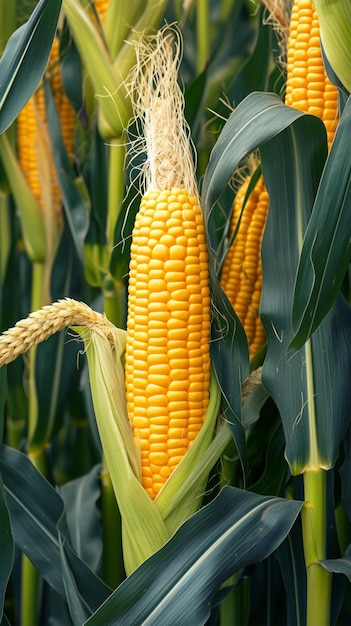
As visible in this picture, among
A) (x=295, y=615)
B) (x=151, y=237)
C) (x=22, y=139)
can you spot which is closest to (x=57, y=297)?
(x=22, y=139)

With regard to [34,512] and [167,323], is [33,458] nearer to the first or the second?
[34,512]

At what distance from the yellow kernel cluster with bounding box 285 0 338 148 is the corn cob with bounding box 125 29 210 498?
0.20 metres

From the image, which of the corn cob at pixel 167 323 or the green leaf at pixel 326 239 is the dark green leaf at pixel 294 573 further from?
the green leaf at pixel 326 239

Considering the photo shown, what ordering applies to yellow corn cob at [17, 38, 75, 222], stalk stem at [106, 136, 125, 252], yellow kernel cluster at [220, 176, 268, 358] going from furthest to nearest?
yellow corn cob at [17, 38, 75, 222] → stalk stem at [106, 136, 125, 252] → yellow kernel cluster at [220, 176, 268, 358]

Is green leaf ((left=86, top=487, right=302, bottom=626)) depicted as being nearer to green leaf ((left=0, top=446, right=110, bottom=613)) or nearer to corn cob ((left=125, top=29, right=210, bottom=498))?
corn cob ((left=125, top=29, right=210, bottom=498))

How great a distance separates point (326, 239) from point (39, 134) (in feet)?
3.14

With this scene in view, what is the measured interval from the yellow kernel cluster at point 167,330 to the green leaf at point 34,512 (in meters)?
0.31

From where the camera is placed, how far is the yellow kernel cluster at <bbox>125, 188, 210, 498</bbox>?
1.01m

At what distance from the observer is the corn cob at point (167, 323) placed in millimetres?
1011

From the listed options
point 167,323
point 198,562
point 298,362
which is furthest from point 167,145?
point 198,562

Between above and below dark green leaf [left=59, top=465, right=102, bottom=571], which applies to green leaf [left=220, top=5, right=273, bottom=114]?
above

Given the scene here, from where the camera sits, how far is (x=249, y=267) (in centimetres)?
129

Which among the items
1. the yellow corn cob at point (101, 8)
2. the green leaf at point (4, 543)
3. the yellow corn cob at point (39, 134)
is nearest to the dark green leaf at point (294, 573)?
the green leaf at point (4, 543)

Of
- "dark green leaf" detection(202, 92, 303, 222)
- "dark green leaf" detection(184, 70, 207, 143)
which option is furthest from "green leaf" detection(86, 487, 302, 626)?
"dark green leaf" detection(184, 70, 207, 143)
